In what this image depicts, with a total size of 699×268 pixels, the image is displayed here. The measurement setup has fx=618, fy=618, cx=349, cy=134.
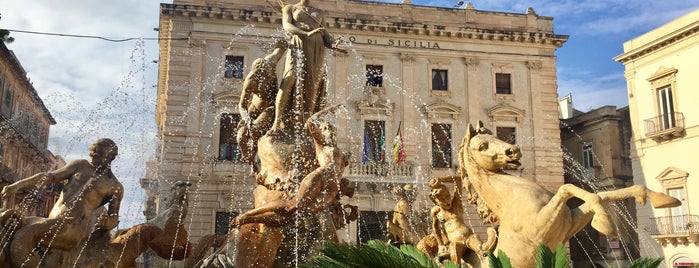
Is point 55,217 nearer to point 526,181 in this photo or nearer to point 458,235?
point 458,235

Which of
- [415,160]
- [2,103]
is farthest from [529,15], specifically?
[2,103]

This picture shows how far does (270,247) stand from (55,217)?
6.16ft

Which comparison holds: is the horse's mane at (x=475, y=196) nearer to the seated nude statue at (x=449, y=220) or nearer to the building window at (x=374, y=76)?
the seated nude statue at (x=449, y=220)

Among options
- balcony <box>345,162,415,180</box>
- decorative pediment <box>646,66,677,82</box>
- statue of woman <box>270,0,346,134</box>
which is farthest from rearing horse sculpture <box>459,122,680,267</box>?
decorative pediment <box>646,66,677,82</box>

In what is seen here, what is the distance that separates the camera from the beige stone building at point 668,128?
22500mm

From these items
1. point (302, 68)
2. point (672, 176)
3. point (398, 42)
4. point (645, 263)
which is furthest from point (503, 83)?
point (645, 263)

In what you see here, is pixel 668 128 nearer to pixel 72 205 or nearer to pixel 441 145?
pixel 441 145

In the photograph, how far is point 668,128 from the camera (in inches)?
943

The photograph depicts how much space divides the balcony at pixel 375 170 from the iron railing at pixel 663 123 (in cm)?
997

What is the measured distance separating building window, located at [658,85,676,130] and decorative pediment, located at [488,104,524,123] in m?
5.31

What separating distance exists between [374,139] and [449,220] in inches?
763

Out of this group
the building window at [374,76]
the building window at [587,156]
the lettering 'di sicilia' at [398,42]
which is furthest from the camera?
the building window at [587,156]

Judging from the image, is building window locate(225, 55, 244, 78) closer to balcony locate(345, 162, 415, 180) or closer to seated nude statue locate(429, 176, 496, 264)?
balcony locate(345, 162, 415, 180)

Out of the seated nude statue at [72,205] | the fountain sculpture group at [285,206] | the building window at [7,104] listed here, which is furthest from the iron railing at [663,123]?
the building window at [7,104]
